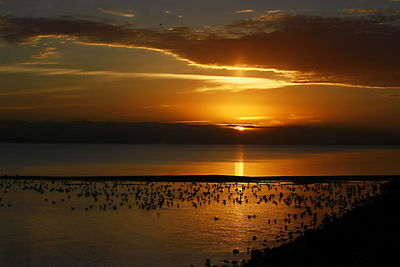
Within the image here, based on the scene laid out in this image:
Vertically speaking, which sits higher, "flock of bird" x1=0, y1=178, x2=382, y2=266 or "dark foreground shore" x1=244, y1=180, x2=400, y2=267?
"flock of bird" x1=0, y1=178, x2=382, y2=266

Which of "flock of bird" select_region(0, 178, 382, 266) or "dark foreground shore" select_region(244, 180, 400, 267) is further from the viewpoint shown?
"flock of bird" select_region(0, 178, 382, 266)

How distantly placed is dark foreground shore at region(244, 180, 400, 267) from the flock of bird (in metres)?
5.16

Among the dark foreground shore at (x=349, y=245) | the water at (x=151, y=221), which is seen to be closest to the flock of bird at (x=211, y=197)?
the water at (x=151, y=221)

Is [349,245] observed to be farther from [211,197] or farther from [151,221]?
[211,197]

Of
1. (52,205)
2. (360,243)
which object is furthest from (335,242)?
(52,205)

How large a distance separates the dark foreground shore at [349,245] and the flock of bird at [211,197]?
516cm

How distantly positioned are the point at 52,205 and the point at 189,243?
21620 millimetres

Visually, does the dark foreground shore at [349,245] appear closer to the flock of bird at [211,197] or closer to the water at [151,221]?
the water at [151,221]

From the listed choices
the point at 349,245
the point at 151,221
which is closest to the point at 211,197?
the point at 151,221

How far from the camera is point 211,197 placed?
51.2 m

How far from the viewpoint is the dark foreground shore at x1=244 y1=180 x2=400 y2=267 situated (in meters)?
19.0

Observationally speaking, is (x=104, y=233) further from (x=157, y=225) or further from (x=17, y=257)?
(x=17, y=257)

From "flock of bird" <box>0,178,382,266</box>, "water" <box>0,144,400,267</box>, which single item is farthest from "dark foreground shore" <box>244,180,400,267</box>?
"flock of bird" <box>0,178,382,266</box>

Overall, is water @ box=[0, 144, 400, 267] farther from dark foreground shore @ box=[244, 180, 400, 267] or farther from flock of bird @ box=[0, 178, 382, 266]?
dark foreground shore @ box=[244, 180, 400, 267]
